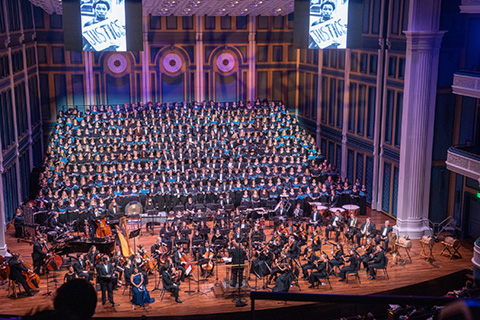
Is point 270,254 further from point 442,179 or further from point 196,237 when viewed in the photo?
point 442,179

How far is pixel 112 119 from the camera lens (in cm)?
2762

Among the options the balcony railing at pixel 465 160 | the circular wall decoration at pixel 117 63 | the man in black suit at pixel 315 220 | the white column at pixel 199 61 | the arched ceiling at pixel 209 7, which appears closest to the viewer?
the balcony railing at pixel 465 160

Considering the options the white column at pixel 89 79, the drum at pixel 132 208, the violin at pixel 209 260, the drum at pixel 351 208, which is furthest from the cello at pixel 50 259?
the white column at pixel 89 79

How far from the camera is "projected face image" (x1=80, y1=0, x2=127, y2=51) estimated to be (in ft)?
54.2

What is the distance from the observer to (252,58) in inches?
1316

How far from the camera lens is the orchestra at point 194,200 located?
16.3 metres

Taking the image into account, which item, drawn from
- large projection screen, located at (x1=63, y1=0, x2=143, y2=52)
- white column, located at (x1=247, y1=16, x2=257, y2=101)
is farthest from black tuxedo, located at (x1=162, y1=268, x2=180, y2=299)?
white column, located at (x1=247, y1=16, x2=257, y2=101)

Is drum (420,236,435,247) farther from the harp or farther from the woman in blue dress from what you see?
the harp

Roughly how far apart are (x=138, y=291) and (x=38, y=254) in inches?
155

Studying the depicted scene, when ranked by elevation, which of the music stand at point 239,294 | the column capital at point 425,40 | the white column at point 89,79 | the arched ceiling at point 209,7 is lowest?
the music stand at point 239,294

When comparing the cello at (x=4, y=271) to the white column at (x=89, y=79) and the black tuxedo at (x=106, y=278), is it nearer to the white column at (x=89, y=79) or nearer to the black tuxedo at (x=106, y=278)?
the black tuxedo at (x=106, y=278)

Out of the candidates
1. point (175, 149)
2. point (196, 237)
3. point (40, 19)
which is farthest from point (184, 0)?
point (196, 237)

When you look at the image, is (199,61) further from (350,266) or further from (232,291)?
(232,291)

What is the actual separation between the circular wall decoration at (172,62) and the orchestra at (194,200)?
13.2 ft
